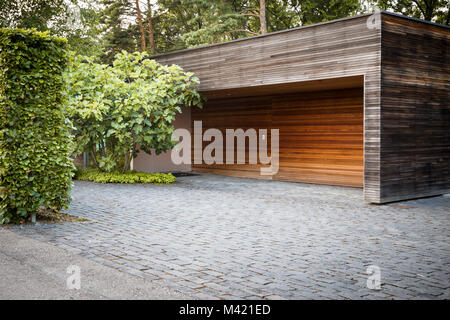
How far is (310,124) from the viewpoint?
45.4 ft

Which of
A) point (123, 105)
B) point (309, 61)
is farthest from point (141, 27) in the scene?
point (309, 61)

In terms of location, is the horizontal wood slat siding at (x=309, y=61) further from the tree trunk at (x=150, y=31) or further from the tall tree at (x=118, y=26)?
the tall tree at (x=118, y=26)

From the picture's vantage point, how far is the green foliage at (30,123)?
6.96 m

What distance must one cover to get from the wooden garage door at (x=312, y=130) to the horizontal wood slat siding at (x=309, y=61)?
2.45m

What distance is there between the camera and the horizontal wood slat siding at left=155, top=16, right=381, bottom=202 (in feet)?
30.9

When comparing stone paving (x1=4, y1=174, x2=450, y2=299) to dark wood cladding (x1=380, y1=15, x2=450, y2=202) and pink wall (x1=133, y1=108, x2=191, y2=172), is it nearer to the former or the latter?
dark wood cladding (x1=380, y1=15, x2=450, y2=202)

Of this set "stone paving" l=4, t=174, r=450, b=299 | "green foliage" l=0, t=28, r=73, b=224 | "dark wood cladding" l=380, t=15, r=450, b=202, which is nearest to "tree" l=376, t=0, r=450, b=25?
A: "dark wood cladding" l=380, t=15, r=450, b=202

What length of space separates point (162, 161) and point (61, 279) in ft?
41.9

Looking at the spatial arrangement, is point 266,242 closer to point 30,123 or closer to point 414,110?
point 30,123

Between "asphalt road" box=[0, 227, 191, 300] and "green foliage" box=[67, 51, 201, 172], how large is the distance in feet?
22.4

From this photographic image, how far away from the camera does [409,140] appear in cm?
998

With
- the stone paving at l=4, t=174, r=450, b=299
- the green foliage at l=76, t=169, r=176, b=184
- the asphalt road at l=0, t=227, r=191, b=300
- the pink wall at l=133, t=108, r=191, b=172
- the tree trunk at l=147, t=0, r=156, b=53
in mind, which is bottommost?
the stone paving at l=4, t=174, r=450, b=299
